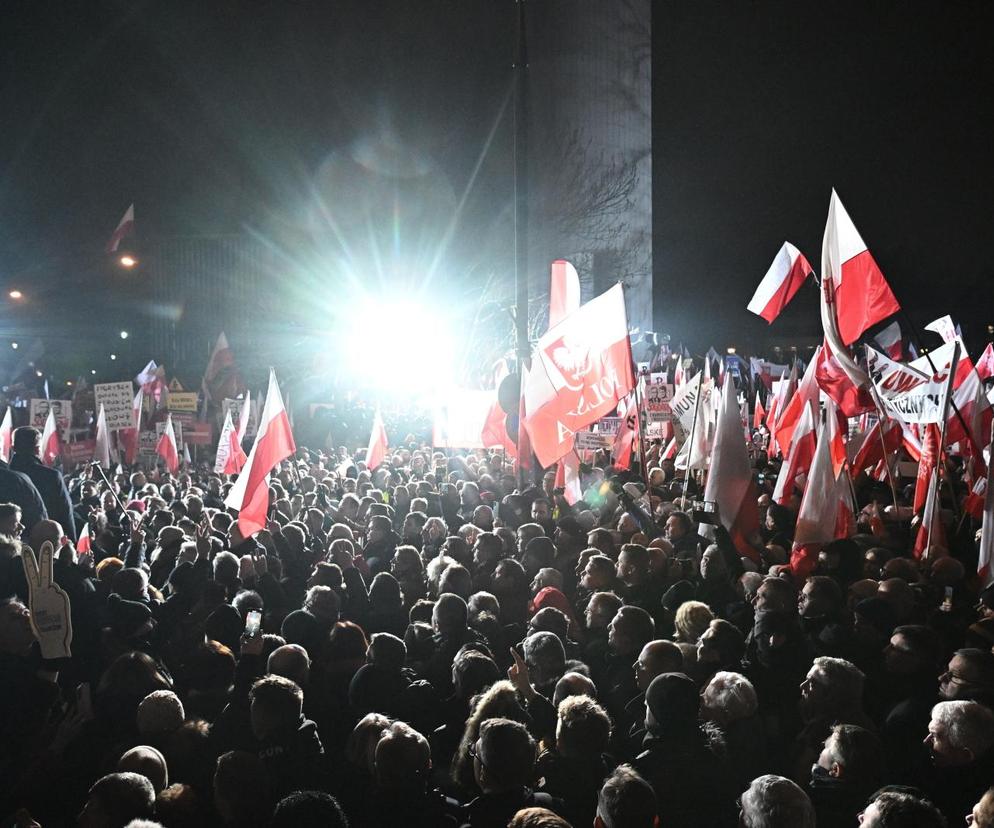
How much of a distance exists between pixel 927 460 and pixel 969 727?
5.71 m

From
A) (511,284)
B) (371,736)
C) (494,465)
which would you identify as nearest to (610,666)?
(371,736)

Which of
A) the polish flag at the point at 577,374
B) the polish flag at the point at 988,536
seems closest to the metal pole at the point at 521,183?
the polish flag at the point at 577,374

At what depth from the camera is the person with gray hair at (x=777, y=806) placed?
2787 millimetres

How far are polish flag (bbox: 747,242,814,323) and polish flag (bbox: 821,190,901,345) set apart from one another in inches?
99.7

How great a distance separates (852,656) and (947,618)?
1.34 metres

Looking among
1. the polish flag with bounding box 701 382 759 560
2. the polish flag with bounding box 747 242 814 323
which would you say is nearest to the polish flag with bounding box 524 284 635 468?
the polish flag with bounding box 701 382 759 560

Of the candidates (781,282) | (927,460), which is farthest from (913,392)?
(781,282)

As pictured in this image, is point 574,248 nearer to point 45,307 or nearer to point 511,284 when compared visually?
point 511,284

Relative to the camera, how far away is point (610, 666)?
5.02m

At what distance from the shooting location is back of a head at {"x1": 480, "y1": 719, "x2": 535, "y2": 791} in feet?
10.5

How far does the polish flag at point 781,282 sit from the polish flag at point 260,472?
21.2 ft

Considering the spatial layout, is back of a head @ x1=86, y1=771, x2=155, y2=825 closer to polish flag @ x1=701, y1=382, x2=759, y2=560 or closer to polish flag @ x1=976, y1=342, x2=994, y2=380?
polish flag @ x1=701, y1=382, x2=759, y2=560

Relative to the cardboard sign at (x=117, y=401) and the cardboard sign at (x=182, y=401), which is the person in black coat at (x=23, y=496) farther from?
the cardboard sign at (x=182, y=401)

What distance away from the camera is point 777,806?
280cm
